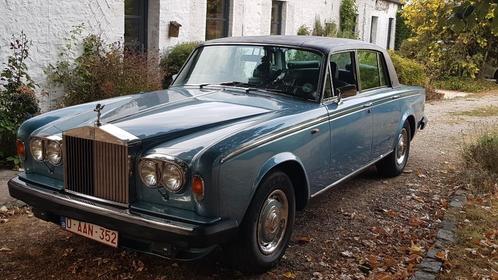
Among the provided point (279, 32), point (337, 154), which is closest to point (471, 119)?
point (279, 32)

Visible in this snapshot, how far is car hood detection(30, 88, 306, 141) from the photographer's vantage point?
3.71 meters

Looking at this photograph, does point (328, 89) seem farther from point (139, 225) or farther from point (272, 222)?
point (139, 225)

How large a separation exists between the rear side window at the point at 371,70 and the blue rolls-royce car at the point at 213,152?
193 mm

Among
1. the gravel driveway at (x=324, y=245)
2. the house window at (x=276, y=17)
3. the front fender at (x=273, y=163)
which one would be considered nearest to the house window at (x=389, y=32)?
the house window at (x=276, y=17)

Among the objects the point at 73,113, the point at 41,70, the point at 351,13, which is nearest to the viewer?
the point at 73,113

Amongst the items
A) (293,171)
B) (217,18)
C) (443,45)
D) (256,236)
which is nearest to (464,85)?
(443,45)

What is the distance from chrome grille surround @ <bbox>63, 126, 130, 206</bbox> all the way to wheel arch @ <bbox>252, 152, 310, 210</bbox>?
0.87m

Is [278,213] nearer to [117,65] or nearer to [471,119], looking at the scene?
[117,65]

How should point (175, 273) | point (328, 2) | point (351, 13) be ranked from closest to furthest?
point (175, 273), point (328, 2), point (351, 13)

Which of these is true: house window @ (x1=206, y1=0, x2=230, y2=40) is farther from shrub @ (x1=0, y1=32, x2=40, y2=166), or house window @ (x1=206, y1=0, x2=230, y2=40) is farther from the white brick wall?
shrub @ (x1=0, y1=32, x2=40, y2=166)

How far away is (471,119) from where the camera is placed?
12.1 metres

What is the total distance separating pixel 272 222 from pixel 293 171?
0.48 metres

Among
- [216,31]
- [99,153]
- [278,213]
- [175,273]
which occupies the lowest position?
[175,273]

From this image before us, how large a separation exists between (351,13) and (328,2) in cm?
172
